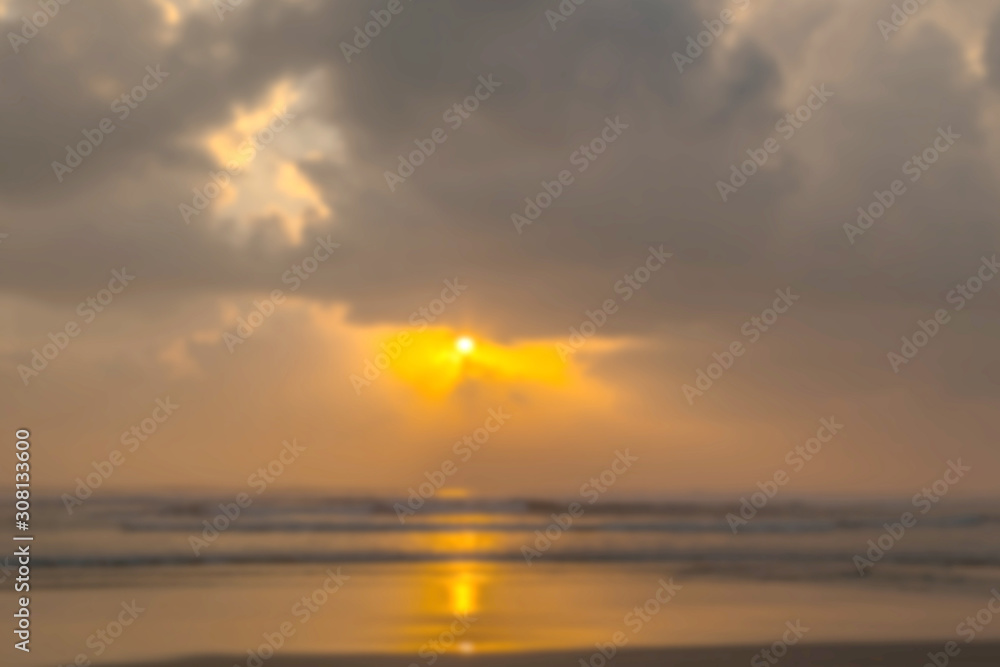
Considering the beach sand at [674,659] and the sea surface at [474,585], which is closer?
Result: the beach sand at [674,659]

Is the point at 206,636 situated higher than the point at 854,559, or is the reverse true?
the point at 854,559

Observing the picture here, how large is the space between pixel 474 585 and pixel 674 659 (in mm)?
5636

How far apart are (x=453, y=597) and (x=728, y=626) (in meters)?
4.13

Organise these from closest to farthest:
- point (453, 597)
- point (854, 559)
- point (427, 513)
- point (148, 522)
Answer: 1. point (453, 597)
2. point (854, 559)
3. point (148, 522)
4. point (427, 513)

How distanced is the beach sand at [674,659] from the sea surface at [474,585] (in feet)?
1.08

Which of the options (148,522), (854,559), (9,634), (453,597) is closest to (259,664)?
(9,634)

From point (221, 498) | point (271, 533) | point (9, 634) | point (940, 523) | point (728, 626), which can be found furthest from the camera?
point (221, 498)

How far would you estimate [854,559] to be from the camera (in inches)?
787

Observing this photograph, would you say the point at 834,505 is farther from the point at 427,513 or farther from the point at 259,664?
the point at 259,664

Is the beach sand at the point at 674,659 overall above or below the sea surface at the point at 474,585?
below

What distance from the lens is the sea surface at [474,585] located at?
12.2m

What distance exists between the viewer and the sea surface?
1219cm

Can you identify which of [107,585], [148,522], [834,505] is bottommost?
[107,585]

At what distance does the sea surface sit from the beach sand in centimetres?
33
